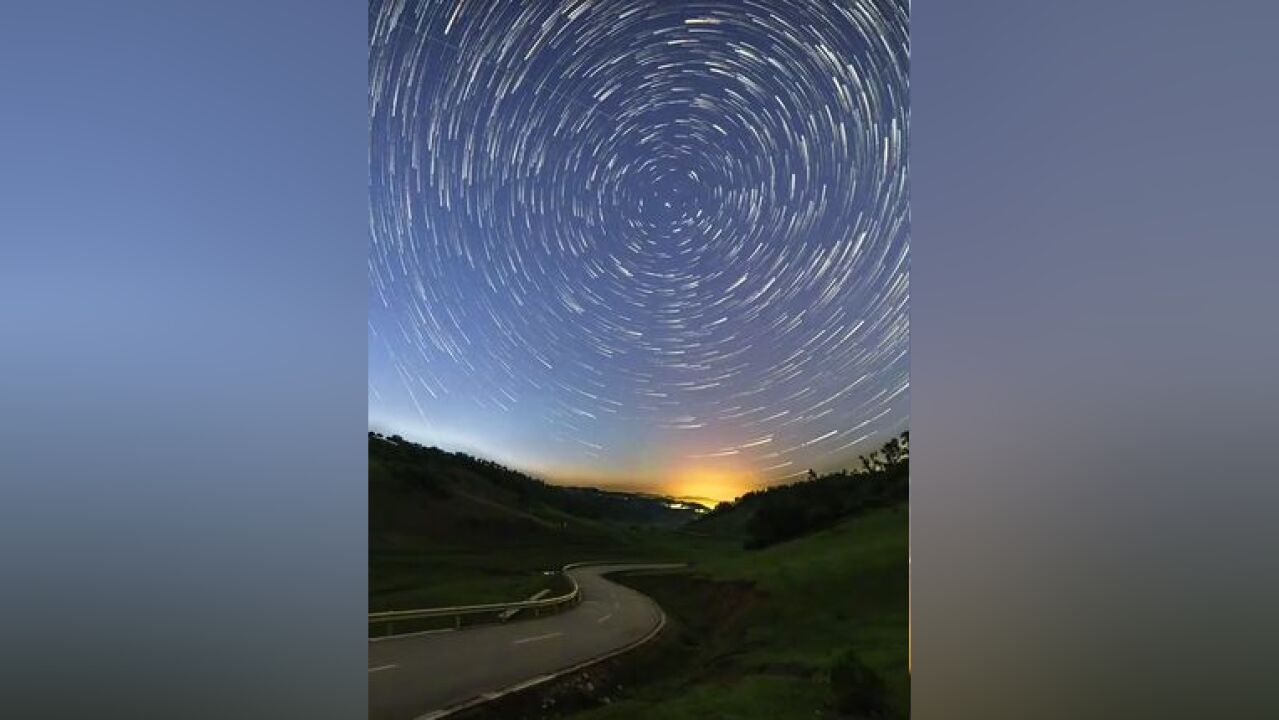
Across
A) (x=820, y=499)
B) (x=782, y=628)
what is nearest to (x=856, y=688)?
(x=782, y=628)

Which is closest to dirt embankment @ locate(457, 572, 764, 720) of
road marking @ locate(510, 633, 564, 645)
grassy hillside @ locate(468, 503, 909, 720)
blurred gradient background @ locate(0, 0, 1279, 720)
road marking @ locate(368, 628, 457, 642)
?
grassy hillside @ locate(468, 503, 909, 720)

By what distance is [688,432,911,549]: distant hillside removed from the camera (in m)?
2.49

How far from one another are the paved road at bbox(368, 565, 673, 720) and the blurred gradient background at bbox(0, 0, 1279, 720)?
166mm

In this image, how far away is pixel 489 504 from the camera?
2646mm

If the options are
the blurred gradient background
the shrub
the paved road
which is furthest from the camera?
the paved road

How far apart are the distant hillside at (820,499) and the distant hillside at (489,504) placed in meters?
0.18

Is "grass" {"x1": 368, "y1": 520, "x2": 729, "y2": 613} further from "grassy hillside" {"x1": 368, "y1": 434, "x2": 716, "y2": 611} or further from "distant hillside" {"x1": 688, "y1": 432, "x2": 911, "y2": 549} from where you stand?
"distant hillside" {"x1": 688, "y1": 432, "x2": 911, "y2": 549}
